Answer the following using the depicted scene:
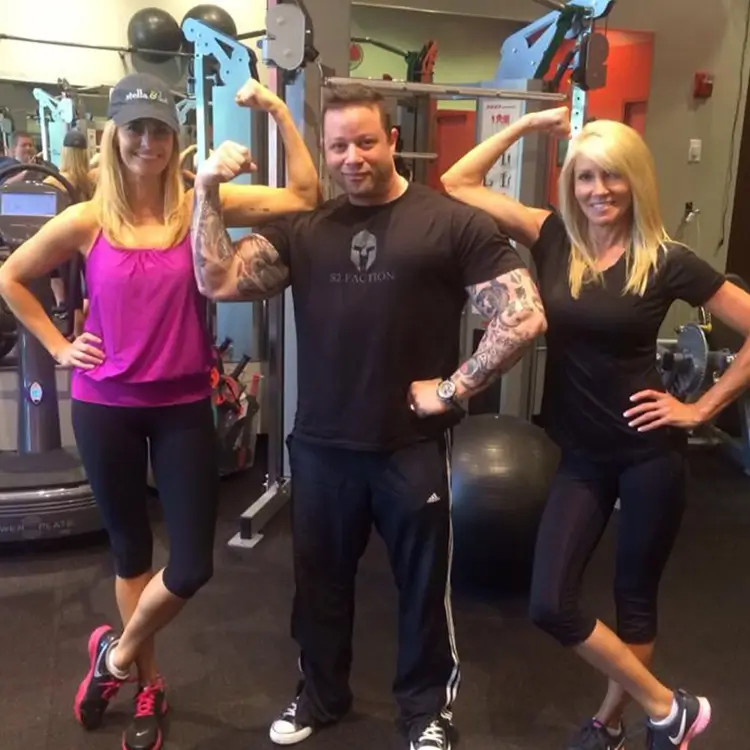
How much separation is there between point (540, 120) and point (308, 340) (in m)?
0.74

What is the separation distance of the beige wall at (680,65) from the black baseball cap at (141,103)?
146 inches

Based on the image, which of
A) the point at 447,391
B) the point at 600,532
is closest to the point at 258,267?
the point at 447,391

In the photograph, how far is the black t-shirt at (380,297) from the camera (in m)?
1.80

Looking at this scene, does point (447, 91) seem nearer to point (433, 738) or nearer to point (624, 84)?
point (433, 738)

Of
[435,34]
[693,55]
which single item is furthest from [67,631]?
[693,55]

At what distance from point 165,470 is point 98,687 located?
2.21ft

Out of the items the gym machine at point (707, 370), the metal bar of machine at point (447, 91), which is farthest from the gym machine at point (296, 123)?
the gym machine at point (707, 370)

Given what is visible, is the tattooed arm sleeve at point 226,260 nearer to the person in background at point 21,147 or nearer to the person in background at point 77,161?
the person in background at point 77,161

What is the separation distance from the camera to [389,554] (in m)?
2.04

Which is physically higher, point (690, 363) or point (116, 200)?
point (116, 200)

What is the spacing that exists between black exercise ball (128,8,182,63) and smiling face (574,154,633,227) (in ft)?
13.8

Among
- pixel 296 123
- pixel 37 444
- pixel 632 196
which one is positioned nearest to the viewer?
pixel 632 196

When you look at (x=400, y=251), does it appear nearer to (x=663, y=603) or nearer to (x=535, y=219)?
(x=535, y=219)

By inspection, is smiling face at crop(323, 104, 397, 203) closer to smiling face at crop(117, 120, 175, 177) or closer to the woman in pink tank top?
the woman in pink tank top
